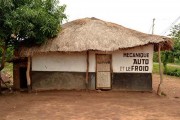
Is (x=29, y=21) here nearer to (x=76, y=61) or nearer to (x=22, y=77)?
(x=76, y=61)

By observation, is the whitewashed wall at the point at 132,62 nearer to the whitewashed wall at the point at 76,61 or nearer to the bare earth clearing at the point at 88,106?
the whitewashed wall at the point at 76,61

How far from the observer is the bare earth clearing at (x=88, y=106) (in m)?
12.2

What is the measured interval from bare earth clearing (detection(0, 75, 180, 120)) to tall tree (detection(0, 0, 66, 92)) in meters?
2.61

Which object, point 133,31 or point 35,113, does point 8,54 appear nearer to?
point 133,31

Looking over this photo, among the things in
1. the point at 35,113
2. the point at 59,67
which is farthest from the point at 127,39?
the point at 35,113

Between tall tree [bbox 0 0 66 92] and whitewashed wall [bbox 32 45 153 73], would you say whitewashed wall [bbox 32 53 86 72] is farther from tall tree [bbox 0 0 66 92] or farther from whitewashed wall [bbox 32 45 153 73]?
tall tree [bbox 0 0 66 92]

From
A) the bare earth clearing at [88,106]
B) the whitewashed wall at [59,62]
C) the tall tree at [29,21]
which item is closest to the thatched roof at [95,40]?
the tall tree at [29,21]

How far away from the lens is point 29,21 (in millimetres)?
15789

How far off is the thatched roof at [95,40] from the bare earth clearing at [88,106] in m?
2.11

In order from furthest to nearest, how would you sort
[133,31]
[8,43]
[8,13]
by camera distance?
[133,31] < [8,43] < [8,13]

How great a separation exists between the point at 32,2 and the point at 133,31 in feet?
17.8

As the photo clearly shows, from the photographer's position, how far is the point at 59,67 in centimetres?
1783

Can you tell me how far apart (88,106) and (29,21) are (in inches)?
182

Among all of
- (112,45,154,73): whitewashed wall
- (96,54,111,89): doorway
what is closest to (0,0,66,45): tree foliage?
(96,54,111,89): doorway
